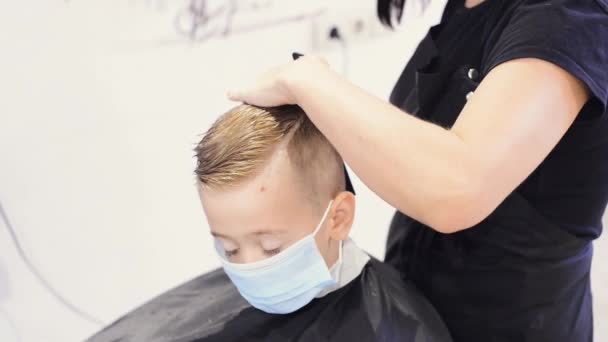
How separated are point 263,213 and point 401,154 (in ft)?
0.94

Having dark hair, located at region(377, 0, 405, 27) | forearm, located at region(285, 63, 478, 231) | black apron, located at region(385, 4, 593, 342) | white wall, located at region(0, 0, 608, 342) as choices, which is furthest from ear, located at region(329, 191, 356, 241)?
white wall, located at region(0, 0, 608, 342)

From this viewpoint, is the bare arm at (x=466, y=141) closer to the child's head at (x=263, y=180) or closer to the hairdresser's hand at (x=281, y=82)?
the hairdresser's hand at (x=281, y=82)

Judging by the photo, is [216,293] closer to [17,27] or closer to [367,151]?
[367,151]

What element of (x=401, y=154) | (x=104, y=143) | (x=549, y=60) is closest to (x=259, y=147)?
(x=401, y=154)

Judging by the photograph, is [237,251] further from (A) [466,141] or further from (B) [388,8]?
(B) [388,8]

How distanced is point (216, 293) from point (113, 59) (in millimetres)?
632

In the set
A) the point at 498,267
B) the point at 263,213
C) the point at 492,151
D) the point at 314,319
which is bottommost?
the point at 314,319

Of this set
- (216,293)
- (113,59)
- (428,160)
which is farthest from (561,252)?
(113,59)

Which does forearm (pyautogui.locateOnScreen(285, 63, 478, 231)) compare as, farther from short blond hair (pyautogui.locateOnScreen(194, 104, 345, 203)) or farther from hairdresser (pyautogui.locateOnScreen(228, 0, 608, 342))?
short blond hair (pyautogui.locateOnScreen(194, 104, 345, 203))

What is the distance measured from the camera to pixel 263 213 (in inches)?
32.0

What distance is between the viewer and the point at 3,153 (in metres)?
1.31

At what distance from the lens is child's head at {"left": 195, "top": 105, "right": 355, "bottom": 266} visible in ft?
2.67

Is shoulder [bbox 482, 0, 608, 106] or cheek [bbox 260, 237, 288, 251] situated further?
cheek [bbox 260, 237, 288, 251]

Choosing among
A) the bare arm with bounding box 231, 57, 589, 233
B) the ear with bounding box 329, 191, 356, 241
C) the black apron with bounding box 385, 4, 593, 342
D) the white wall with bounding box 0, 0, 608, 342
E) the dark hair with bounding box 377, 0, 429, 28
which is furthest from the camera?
the white wall with bounding box 0, 0, 608, 342
